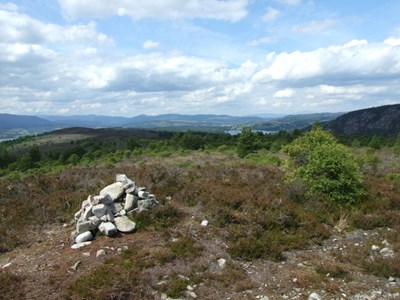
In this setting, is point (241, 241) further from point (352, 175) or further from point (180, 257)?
point (352, 175)

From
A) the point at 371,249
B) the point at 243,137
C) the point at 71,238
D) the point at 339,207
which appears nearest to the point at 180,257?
the point at 71,238

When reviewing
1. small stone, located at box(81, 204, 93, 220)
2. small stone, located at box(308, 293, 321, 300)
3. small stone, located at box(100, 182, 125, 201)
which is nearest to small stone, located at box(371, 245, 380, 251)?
small stone, located at box(308, 293, 321, 300)

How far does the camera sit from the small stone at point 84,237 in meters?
10.9

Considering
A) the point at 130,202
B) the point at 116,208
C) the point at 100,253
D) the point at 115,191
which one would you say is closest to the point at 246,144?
the point at 115,191

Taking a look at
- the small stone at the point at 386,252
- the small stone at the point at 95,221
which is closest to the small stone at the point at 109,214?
the small stone at the point at 95,221

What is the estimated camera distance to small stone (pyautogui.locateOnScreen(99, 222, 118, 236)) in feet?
36.4

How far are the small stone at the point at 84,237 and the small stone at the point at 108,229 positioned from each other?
390mm

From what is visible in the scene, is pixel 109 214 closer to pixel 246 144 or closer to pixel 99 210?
pixel 99 210

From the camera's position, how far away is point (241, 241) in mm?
10734

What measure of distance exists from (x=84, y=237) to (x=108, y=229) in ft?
2.43

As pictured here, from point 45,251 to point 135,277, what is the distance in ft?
12.1

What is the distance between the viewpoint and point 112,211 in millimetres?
12273

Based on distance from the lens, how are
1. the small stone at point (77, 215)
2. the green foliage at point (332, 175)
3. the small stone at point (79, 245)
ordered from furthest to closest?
the green foliage at point (332, 175)
the small stone at point (77, 215)
the small stone at point (79, 245)

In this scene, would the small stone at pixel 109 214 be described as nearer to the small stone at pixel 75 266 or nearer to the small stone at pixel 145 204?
the small stone at pixel 145 204
